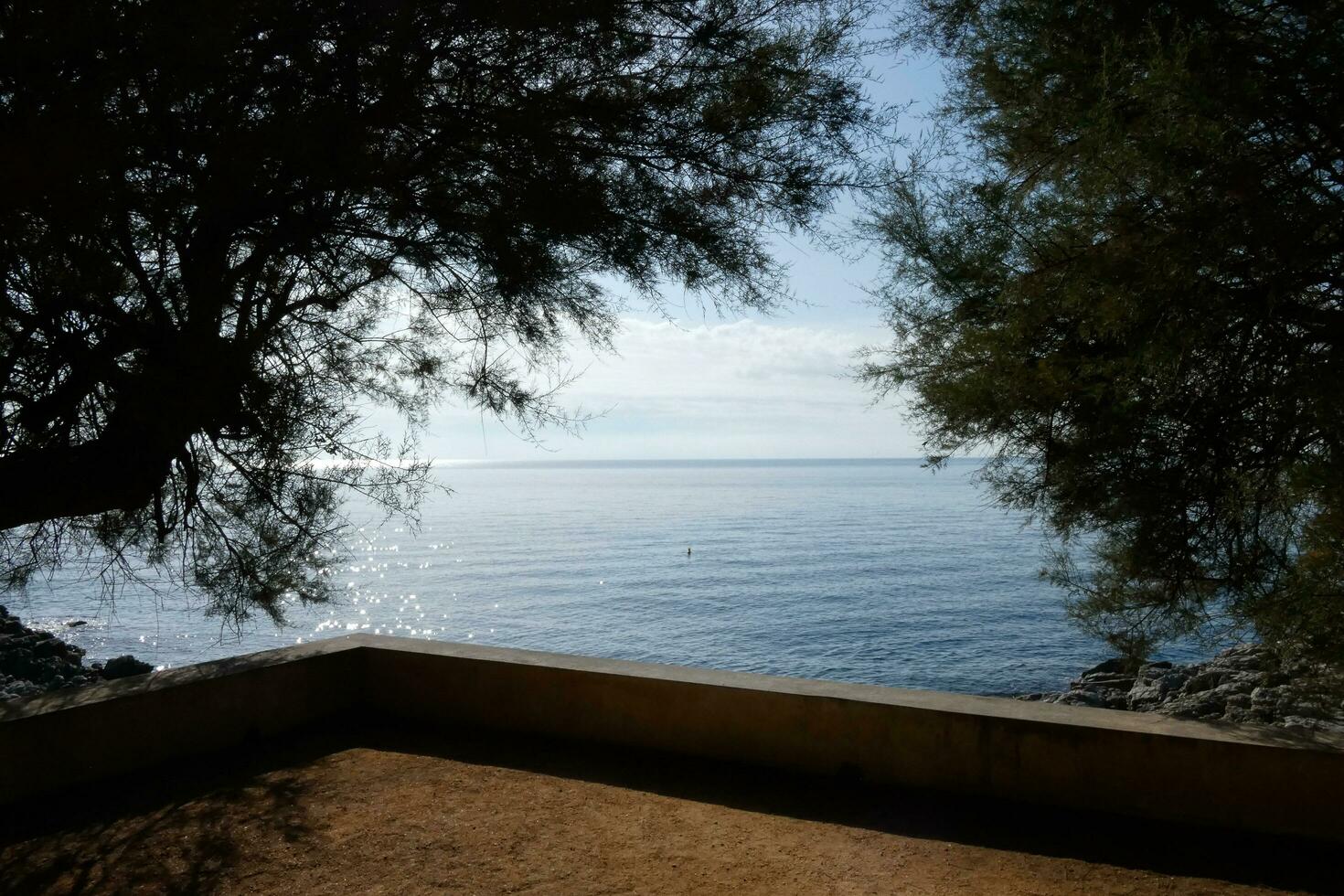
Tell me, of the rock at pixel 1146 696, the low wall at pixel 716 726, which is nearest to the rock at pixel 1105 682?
the rock at pixel 1146 696

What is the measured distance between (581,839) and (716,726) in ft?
3.04

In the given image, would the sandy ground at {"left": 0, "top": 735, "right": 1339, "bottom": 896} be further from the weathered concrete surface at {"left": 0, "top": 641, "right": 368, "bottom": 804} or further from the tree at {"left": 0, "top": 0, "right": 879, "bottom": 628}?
the tree at {"left": 0, "top": 0, "right": 879, "bottom": 628}

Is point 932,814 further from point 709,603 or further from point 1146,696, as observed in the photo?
point 709,603

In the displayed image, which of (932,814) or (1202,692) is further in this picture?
(1202,692)

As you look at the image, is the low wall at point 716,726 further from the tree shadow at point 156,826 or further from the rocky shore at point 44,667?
the rocky shore at point 44,667

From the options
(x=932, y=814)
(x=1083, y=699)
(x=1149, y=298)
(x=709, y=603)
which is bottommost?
(x=709, y=603)

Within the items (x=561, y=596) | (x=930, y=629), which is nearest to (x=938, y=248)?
(x=930, y=629)

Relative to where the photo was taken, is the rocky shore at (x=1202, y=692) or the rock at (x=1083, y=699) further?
the rock at (x=1083, y=699)

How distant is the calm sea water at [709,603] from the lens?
735 inches

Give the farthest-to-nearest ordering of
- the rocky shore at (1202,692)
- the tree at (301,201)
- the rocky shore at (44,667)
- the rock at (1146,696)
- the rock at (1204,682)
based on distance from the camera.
→ the rock at (1146,696)
the rock at (1204,682)
the rocky shore at (44,667)
the rocky shore at (1202,692)
the tree at (301,201)

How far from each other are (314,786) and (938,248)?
3876 mm

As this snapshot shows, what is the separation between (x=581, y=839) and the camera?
3195 millimetres

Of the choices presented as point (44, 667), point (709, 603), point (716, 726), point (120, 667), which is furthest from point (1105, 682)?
point (44, 667)

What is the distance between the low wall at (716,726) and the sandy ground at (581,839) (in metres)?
0.10
